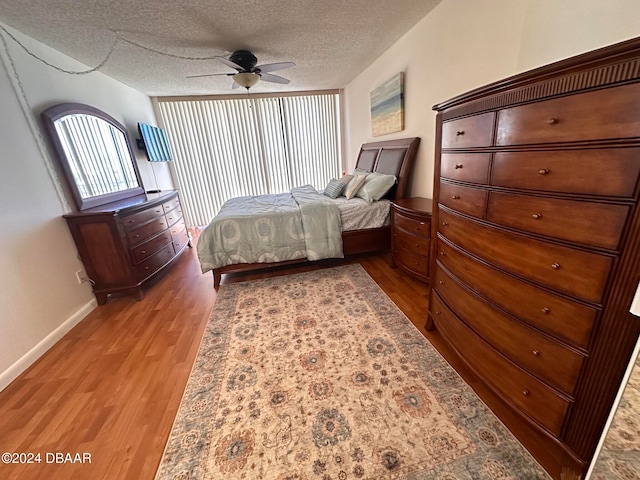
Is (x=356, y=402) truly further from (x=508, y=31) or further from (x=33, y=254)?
(x=33, y=254)

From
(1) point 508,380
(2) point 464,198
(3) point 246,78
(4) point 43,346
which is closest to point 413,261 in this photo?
(2) point 464,198

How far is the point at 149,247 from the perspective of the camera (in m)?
2.91

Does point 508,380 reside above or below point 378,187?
below

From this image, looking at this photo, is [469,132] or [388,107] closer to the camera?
[469,132]

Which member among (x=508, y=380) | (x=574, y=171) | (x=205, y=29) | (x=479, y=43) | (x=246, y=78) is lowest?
(x=508, y=380)

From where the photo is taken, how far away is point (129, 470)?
46.1 inches

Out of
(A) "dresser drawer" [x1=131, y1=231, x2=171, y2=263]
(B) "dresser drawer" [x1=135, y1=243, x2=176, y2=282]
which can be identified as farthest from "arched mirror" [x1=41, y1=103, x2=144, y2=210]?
(B) "dresser drawer" [x1=135, y1=243, x2=176, y2=282]

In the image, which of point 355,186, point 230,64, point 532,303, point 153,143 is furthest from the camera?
point 153,143

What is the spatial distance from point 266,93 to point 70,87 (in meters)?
2.96

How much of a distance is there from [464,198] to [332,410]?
1320 mm

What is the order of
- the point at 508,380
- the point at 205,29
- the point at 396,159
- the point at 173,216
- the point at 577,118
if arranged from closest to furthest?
the point at 577,118, the point at 508,380, the point at 205,29, the point at 396,159, the point at 173,216

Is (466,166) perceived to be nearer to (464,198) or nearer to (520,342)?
(464,198)

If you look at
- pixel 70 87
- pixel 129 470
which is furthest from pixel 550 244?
pixel 70 87

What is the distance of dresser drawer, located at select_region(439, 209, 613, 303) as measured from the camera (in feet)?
2.76
